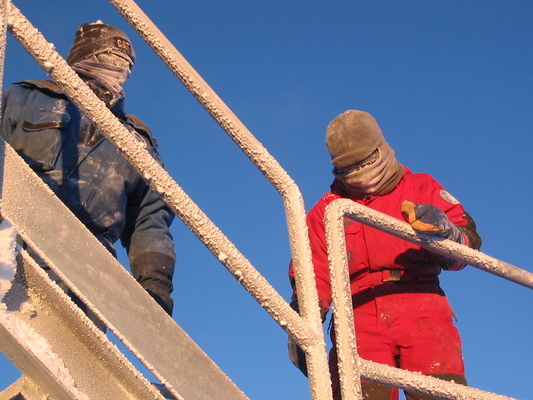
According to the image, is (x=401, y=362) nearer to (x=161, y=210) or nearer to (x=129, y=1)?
(x=161, y=210)

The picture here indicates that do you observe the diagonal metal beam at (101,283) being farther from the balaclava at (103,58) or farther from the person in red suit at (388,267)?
the balaclava at (103,58)

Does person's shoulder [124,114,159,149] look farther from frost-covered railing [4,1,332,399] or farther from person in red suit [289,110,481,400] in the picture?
Answer: frost-covered railing [4,1,332,399]

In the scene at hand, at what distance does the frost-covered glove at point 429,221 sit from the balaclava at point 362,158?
0.58 metres

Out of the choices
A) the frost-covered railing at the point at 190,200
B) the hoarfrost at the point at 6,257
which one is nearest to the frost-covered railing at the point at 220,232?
the frost-covered railing at the point at 190,200

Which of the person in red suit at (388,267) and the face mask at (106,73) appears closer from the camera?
the person in red suit at (388,267)

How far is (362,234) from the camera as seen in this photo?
3070 mm

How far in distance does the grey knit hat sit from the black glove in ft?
3.07

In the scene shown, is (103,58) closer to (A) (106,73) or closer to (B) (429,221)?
(A) (106,73)

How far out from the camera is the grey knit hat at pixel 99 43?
129 inches

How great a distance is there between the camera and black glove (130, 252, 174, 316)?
2.84 m

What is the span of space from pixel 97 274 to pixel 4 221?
8.5 inches

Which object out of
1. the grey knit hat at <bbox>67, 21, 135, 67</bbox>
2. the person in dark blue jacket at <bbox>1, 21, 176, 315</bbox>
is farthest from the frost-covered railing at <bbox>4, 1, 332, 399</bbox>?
the grey knit hat at <bbox>67, 21, 135, 67</bbox>

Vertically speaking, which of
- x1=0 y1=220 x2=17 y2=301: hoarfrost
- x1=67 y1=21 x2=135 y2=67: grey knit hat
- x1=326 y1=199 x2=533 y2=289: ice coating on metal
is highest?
x1=67 y1=21 x2=135 y2=67: grey knit hat

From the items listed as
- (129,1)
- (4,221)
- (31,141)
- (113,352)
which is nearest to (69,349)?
(113,352)
